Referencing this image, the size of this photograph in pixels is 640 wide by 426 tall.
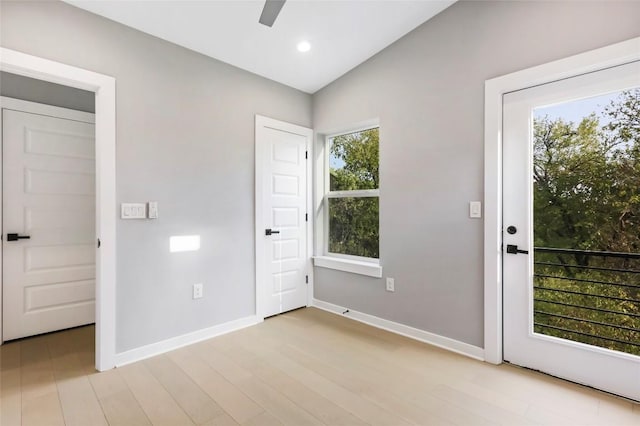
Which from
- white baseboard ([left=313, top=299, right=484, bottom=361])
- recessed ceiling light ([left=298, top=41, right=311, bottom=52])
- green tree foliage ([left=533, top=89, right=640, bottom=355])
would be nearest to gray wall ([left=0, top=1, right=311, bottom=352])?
recessed ceiling light ([left=298, top=41, right=311, bottom=52])

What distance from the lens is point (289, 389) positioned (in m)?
2.04

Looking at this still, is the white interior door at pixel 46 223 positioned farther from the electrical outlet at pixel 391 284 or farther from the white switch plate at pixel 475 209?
the white switch plate at pixel 475 209

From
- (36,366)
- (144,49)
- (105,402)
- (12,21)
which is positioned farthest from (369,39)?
(36,366)

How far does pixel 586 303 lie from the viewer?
2.08 m

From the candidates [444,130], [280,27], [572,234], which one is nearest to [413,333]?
[572,234]

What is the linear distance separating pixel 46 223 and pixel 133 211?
1235 mm

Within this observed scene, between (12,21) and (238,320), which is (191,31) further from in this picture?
(238,320)

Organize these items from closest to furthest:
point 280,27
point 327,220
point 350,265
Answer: point 280,27
point 350,265
point 327,220

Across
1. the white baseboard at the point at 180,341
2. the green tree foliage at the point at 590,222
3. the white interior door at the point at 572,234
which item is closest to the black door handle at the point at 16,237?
the white baseboard at the point at 180,341

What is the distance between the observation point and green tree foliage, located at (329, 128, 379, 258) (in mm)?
3350

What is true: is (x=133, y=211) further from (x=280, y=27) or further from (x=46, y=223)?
(x=280, y=27)

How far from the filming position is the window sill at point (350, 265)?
3.15 m

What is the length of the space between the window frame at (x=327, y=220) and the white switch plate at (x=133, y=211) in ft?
6.29

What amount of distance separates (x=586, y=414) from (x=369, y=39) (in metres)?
3.12
